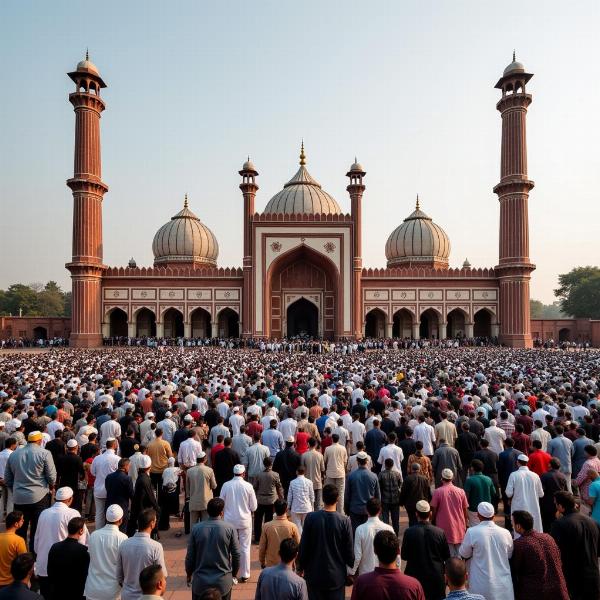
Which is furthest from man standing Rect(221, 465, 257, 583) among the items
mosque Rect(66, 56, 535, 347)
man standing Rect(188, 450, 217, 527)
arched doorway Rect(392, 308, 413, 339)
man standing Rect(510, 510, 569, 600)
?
arched doorway Rect(392, 308, 413, 339)

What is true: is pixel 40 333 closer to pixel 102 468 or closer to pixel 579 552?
pixel 102 468

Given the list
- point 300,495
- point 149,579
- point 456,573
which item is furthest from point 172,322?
point 456,573

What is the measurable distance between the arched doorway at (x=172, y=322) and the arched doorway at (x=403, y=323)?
15084 mm

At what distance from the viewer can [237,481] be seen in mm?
4738

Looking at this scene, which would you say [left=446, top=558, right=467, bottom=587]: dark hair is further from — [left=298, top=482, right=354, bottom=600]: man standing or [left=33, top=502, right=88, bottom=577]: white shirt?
[left=33, top=502, right=88, bottom=577]: white shirt

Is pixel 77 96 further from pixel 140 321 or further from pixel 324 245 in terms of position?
pixel 324 245

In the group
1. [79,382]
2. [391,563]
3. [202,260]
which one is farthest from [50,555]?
[202,260]

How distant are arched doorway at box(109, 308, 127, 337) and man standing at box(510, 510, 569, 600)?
35852 mm

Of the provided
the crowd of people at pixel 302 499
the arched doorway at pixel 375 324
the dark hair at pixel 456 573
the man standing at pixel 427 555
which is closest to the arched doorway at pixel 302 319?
the arched doorway at pixel 375 324

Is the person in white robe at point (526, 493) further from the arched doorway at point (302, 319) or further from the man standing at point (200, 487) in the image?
the arched doorway at point (302, 319)

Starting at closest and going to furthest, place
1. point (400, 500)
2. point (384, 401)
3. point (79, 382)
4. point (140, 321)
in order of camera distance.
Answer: point (400, 500)
point (384, 401)
point (79, 382)
point (140, 321)

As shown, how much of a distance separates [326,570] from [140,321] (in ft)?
115

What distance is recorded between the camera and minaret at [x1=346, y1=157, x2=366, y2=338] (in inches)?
1334

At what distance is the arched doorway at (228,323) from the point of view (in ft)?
122
